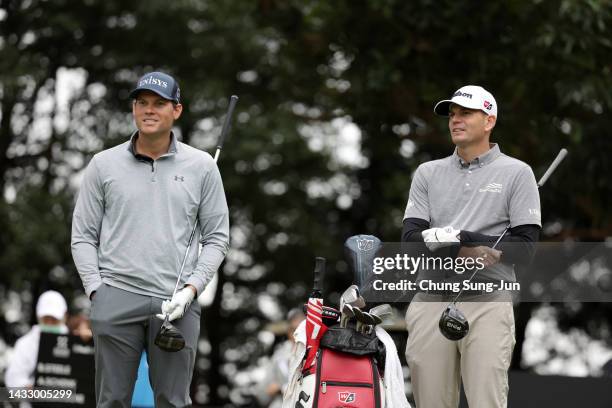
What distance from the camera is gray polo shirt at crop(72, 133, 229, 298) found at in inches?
222

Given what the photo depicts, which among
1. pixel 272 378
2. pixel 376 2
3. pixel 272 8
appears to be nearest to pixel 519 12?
pixel 376 2

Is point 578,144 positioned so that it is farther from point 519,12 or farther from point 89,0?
point 89,0

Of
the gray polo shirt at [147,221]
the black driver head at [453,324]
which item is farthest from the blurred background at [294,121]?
the gray polo shirt at [147,221]

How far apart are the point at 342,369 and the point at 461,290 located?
742 millimetres

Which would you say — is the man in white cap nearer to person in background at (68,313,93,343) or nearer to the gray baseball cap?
person in background at (68,313,93,343)

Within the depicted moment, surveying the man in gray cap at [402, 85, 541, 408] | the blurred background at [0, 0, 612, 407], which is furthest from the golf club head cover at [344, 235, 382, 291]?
the blurred background at [0, 0, 612, 407]

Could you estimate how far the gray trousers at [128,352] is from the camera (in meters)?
5.55

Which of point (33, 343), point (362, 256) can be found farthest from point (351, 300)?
point (33, 343)

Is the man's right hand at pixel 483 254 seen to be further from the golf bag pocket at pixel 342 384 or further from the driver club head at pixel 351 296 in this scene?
the golf bag pocket at pixel 342 384

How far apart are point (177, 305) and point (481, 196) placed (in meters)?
1.69

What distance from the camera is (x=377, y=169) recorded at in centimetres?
2481

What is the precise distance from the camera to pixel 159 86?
587cm

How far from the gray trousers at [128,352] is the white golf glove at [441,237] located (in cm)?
130

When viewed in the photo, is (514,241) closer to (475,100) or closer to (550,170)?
(550,170)
